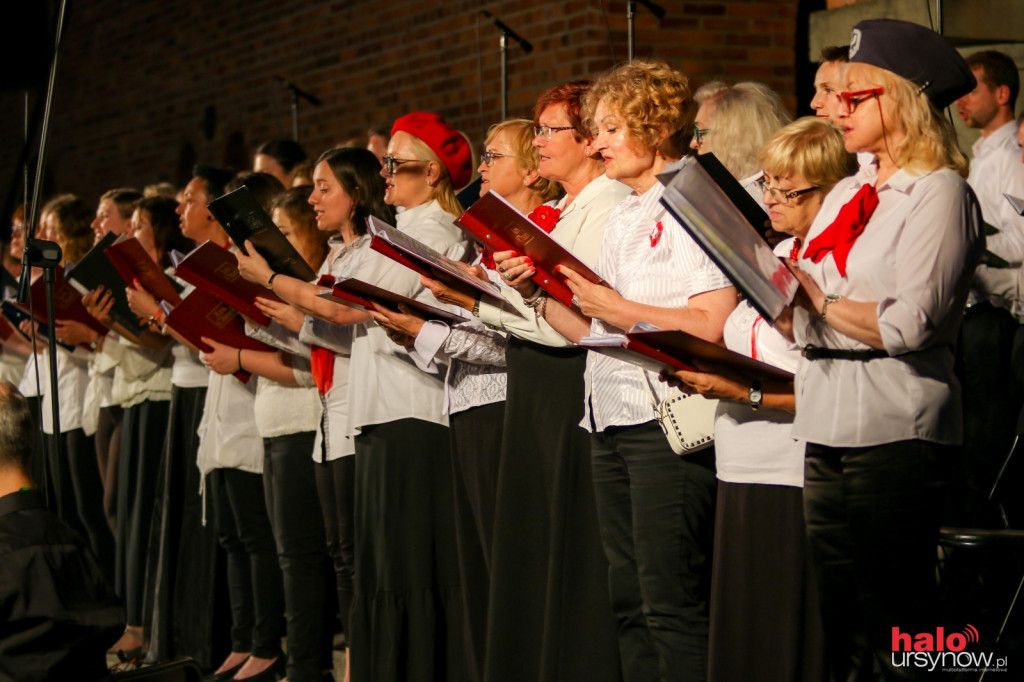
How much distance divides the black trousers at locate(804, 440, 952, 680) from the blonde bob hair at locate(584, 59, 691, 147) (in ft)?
3.19

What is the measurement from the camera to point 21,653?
7.62 ft

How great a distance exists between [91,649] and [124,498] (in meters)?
3.29

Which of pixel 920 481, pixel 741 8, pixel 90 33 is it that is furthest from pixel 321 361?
Answer: pixel 90 33

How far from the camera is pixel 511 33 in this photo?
6184mm

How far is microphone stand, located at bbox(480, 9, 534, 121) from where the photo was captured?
242 inches

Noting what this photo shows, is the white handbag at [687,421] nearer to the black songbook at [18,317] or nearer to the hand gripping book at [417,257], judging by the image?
the hand gripping book at [417,257]

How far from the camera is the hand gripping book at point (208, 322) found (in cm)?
447

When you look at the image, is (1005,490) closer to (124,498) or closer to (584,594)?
(584,594)

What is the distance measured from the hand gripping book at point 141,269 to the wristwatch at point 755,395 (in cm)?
294

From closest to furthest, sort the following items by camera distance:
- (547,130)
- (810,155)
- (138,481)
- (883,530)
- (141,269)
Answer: (883,530) < (810,155) < (547,130) < (141,269) < (138,481)

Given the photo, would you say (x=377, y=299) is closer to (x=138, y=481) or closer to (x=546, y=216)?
(x=546, y=216)

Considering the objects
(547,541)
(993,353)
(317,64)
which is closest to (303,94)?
(317,64)

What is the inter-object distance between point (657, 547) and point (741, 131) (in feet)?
3.95

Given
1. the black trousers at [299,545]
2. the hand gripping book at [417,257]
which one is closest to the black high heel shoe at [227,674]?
the black trousers at [299,545]
